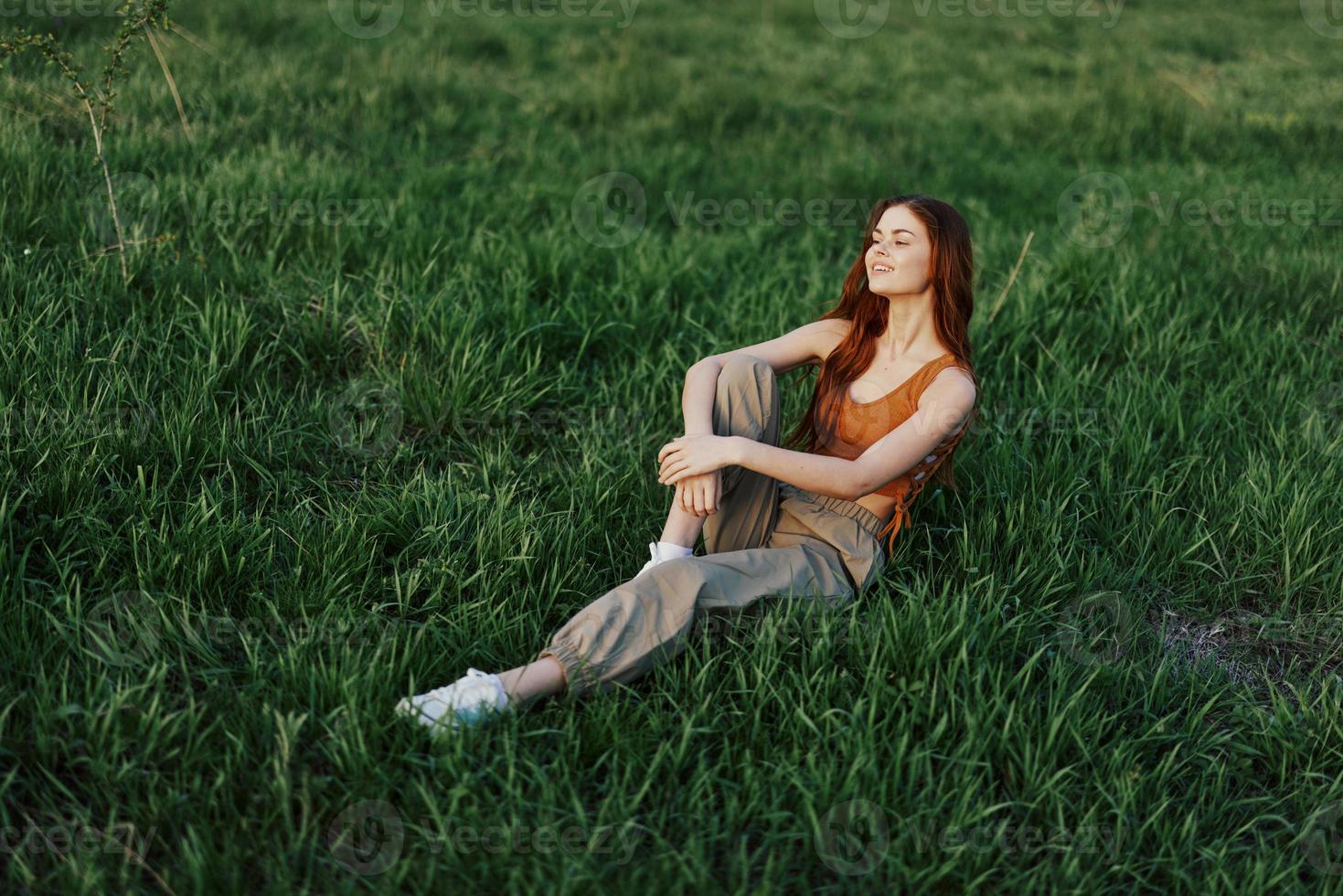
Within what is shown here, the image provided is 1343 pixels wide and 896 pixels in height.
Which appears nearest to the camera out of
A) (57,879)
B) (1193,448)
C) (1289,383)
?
(57,879)

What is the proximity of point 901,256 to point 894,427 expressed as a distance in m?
0.39

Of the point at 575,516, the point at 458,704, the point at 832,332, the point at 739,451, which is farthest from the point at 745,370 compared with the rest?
the point at 458,704

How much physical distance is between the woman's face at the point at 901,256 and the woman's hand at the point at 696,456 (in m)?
0.53

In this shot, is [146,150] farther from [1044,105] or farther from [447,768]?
[1044,105]

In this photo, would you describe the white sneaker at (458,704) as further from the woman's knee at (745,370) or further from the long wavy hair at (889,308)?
the long wavy hair at (889,308)

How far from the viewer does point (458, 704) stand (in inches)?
76.3

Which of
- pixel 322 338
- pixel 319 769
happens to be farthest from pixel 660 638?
pixel 322 338

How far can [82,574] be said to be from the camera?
2242 millimetres

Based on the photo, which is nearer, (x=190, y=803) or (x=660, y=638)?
(x=190, y=803)

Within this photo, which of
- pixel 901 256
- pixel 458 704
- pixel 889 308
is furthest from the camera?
pixel 889 308

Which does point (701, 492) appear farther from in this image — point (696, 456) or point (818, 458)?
point (818, 458)

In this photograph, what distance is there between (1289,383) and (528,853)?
9.44 feet

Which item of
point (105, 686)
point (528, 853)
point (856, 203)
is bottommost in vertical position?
point (528, 853)

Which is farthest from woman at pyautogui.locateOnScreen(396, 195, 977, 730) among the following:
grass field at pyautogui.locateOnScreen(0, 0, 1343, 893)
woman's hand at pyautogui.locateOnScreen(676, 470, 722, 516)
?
grass field at pyautogui.locateOnScreen(0, 0, 1343, 893)
